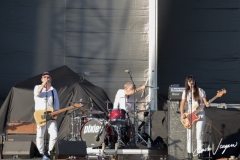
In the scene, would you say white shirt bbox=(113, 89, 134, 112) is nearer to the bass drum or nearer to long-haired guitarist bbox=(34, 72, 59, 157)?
the bass drum

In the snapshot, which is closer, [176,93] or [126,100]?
[176,93]

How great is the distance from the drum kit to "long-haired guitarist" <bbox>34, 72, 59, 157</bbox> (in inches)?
48.1

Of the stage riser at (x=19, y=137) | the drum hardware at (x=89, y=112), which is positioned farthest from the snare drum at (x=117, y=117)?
the stage riser at (x=19, y=137)

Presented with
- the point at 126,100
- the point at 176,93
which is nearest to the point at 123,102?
the point at 126,100

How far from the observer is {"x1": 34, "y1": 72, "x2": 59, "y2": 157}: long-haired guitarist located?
13094mm

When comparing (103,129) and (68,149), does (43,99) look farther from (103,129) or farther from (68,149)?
(103,129)

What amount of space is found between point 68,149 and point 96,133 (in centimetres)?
255

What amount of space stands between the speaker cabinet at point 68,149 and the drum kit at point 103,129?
85.6 inches

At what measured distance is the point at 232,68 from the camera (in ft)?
62.8

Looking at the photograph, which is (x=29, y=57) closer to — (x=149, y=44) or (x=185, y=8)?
(x=149, y=44)

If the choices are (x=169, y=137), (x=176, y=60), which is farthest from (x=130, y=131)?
(x=176, y=60)

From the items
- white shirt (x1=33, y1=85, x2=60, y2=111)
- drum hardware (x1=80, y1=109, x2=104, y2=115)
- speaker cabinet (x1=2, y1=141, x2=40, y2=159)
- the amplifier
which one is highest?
the amplifier

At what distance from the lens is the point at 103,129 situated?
1464cm

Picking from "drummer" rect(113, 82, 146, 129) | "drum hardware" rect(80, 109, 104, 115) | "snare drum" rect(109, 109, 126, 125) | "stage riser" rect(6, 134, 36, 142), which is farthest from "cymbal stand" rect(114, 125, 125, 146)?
"stage riser" rect(6, 134, 36, 142)
